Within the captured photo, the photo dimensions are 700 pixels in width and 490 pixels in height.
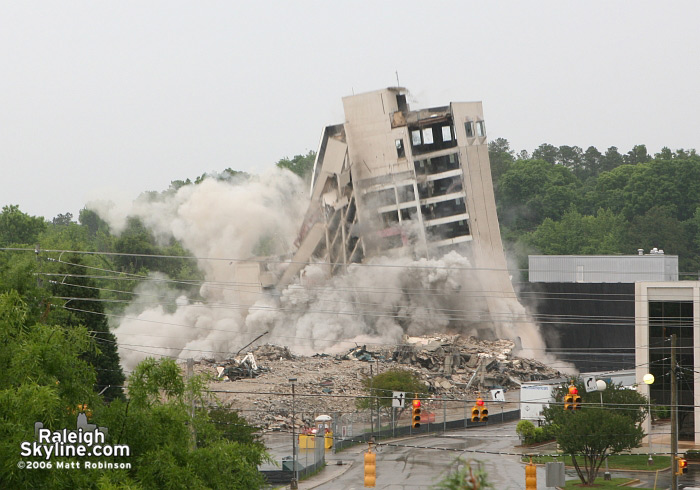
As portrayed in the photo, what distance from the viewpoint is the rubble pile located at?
6138 centimetres

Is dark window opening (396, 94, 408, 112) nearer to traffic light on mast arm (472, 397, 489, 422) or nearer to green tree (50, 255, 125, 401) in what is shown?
green tree (50, 255, 125, 401)

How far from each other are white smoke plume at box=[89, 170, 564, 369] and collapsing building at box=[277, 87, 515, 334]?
4.92 feet

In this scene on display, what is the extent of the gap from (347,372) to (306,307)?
14466mm

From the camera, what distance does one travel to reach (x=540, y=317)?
8362 cm

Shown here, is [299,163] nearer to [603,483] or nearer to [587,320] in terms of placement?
[587,320]

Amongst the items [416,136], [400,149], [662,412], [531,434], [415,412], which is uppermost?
[416,136]

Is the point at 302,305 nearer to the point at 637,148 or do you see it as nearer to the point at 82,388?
the point at 82,388

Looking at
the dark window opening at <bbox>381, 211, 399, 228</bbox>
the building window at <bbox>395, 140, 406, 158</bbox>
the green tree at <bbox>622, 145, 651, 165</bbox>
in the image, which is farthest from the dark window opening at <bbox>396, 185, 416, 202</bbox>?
the green tree at <bbox>622, 145, 651, 165</bbox>

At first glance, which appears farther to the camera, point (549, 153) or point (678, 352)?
point (549, 153)

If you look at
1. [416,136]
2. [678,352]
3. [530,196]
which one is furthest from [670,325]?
[530,196]

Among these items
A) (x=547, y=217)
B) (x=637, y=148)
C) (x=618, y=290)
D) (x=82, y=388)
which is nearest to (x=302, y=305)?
(x=618, y=290)

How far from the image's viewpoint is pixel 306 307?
271 feet

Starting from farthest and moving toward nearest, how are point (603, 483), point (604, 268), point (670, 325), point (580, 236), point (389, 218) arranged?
point (580, 236) → point (604, 268) → point (389, 218) → point (670, 325) → point (603, 483)

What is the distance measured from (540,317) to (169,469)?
6568 centimetres
